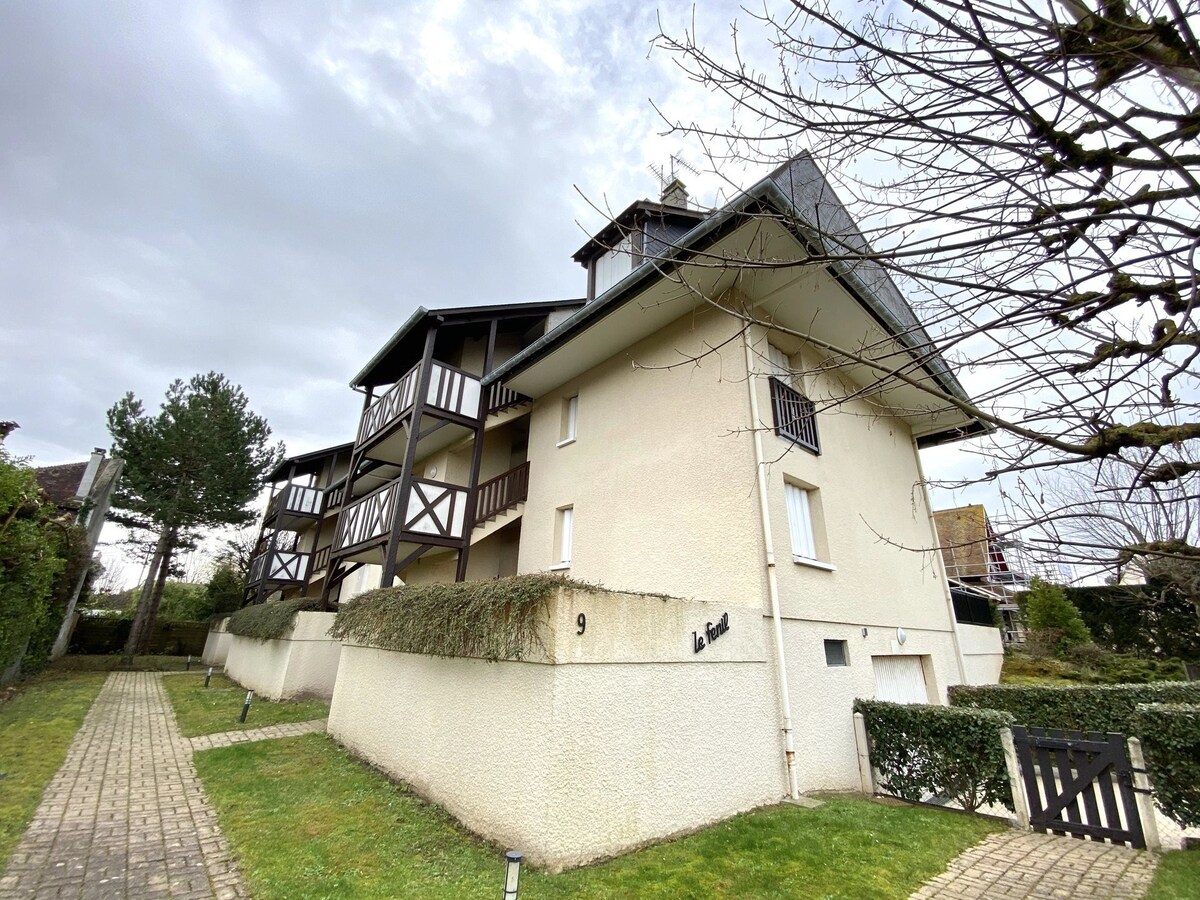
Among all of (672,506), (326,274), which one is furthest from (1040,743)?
(326,274)

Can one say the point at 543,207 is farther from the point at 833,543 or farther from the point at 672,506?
the point at 833,543

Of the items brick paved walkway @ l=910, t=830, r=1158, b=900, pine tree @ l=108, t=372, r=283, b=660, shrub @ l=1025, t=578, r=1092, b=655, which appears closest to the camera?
brick paved walkway @ l=910, t=830, r=1158, b=900

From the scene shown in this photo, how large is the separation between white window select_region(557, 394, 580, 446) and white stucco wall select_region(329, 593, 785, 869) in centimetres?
630

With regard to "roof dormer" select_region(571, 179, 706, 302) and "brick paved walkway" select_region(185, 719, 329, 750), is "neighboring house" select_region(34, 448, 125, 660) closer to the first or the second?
"brick paved walkway" select_region(185, 719, 329, 750)

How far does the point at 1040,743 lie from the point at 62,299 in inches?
917

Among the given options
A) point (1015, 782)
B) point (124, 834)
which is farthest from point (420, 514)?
point (1015, 782)

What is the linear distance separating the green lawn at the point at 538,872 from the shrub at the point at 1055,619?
16807mm

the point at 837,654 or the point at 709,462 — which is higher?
the point at 709,462

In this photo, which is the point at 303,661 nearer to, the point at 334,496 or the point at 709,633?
the point at 334,496

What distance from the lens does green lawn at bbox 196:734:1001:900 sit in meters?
3.96

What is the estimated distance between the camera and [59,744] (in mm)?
8102

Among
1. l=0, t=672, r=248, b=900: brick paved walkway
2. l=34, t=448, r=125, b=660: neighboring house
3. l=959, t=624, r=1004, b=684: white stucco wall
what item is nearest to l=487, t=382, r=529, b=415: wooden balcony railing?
l=0, t=672, r=248, b=900: brick paved walkway

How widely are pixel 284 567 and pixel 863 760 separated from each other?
70.5 feet

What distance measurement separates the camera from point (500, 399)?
13.1 meters
